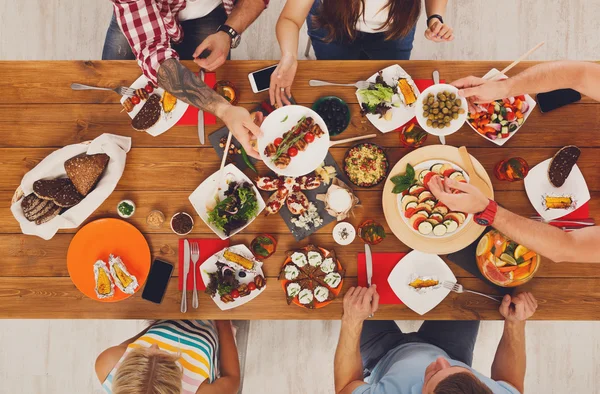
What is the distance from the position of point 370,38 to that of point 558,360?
2.80m

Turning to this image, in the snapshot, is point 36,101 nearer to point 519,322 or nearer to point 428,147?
point 428,147

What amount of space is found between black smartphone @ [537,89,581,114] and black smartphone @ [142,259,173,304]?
195 centimetres

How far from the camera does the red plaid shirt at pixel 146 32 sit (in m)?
1.79

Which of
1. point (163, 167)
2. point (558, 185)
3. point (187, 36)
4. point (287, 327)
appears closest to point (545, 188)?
point (558, 185)

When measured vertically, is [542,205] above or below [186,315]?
above

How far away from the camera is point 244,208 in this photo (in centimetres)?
183

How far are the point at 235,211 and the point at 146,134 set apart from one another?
0.59 meters

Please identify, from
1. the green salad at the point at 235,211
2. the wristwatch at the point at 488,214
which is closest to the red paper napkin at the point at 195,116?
the green salad at the point at 235,211

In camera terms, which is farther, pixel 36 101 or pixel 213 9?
pixel 213 9

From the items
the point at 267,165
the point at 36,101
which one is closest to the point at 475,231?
the point at 267,165

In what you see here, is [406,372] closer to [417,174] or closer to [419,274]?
[419,274]

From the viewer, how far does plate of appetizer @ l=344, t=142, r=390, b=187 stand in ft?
6.12

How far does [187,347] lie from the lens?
80.6 inches

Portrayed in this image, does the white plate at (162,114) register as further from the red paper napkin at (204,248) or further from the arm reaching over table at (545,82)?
the arm reaching over table at (545,82)
